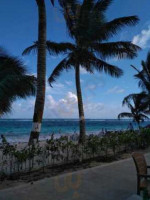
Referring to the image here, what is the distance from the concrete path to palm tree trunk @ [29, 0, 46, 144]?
2792 mm

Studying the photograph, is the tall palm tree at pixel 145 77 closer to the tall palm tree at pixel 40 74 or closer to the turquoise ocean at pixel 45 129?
the turquoise ocean at pixel 45 129

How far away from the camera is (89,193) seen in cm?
500

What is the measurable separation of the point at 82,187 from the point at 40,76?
4.91 meters

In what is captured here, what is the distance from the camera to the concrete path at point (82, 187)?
477cm

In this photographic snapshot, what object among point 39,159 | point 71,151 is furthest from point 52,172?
point 71,151

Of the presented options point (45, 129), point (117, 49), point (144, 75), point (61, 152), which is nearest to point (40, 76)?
point (61, 152)

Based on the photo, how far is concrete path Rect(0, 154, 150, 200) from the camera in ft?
15.7

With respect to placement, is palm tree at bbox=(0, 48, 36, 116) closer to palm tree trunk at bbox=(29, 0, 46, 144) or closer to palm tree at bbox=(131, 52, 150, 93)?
palm tree trunk at bbox=(29, 0, 46, 144)

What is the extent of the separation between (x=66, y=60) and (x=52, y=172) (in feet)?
32.1

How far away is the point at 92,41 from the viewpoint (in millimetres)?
13594

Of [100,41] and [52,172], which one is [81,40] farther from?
[52,172]

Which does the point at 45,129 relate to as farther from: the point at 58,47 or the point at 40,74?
the point at 40,74

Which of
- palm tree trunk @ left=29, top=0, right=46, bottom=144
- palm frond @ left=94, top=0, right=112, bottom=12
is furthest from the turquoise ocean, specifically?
palm frond @ left=94, top=0, right=112, bottom=12

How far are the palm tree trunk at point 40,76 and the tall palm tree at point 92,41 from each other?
8.62ft
